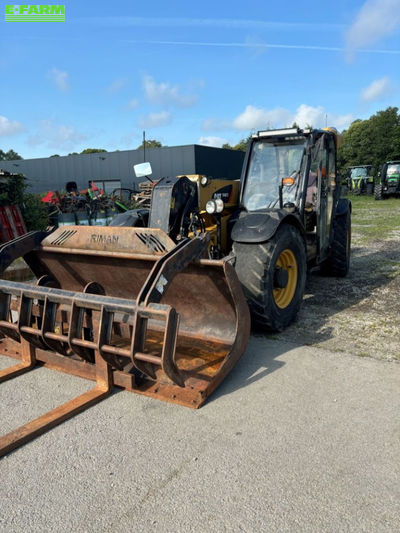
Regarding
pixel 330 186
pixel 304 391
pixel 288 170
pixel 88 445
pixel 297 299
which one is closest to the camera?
pixel 88 445

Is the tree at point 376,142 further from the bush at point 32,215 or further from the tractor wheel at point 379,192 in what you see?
the bush at point 32,215

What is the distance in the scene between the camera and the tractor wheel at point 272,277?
14.1 ft

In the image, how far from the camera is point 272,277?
4.41m

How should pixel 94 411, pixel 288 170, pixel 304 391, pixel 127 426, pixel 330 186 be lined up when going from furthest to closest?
pixel 330 186, pixel 288 170, pixel 304 391, pixel 94 411, pixel 127 426

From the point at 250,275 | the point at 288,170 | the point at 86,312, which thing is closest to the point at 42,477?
the point at 86,312

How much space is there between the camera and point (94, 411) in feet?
10.5

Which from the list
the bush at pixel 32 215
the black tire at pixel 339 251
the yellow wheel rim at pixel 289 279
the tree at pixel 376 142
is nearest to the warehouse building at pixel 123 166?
the bush at pixel 32 215

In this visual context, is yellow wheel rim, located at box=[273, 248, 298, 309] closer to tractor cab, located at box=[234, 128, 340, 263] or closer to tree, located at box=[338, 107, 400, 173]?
tractor cab, located at box=[234, 128, 340, 263]

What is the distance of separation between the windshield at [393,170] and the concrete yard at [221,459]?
2559 centimetres

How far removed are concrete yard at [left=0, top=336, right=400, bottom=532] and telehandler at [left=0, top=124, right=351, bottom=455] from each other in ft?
0.71

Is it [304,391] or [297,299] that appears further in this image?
[297,299]

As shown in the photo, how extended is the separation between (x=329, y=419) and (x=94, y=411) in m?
1.72

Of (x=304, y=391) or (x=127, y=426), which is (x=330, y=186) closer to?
(x=304, y=391)

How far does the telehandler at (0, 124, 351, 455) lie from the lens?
10.5 ft
